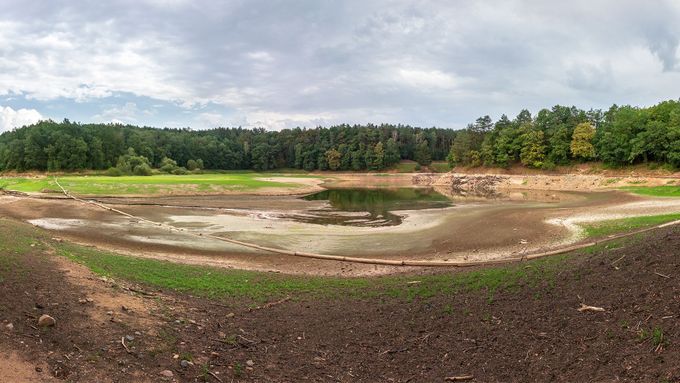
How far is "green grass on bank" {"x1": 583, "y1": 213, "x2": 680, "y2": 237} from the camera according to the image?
2116 cm

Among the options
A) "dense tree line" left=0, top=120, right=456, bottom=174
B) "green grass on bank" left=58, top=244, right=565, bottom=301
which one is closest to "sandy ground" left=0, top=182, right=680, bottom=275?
"green grass on bank" left=58, top=244, right=565, bottom=301

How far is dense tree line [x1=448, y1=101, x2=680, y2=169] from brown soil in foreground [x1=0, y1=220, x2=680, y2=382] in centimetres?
6971

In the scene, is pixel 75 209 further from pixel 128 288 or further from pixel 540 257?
pixel 540 257

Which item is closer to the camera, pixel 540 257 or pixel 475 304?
pixel 475 304

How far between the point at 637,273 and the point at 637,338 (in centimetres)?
332

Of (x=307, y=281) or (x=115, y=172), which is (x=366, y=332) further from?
(x=115, y=172)

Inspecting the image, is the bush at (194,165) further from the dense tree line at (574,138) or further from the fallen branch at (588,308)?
the fallen branch at (588,308)

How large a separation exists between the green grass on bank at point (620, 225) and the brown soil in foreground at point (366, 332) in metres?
10.7

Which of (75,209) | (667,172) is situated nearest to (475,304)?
(75,209)

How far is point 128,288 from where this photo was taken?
466 inches

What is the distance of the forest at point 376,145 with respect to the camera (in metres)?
73.5

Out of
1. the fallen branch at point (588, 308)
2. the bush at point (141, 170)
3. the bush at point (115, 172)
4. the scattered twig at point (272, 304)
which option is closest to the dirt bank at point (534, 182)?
the scattered twig at point (272, 304)

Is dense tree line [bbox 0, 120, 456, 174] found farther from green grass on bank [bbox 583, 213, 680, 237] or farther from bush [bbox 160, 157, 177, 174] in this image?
green grass on bank [bbox 583, 213, 680, 237]

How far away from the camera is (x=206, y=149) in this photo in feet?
494
